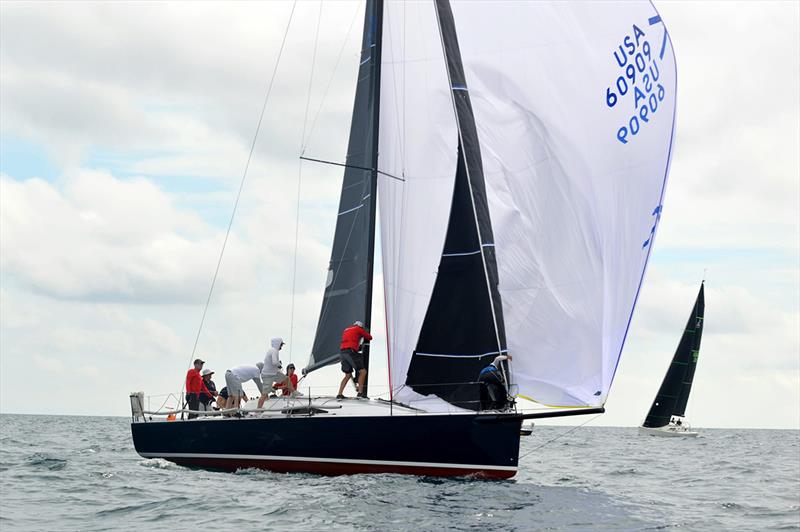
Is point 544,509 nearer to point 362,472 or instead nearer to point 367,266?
point 362,472

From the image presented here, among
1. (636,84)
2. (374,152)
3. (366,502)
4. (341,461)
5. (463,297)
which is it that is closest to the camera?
(366,502)

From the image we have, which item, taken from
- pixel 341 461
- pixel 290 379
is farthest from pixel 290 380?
pixel 341 461

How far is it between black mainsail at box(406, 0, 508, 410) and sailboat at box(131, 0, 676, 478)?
2 cm

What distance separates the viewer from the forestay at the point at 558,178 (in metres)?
14.2

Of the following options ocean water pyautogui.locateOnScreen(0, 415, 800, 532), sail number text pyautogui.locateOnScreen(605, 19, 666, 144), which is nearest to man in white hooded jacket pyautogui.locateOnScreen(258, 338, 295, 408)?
ocean water pyautogui.locateOnScreen(0, 415, 800, 532)

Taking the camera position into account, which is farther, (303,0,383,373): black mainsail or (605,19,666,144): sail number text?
(303,0,383,373): black mainsail

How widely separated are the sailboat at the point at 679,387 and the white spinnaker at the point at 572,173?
30888mm

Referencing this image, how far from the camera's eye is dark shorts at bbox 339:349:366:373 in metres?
15.9

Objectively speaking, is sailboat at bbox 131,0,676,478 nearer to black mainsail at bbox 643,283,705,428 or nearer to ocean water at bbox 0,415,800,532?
ocean water at bbox 0,415,800,532

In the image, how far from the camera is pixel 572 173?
47.2ft

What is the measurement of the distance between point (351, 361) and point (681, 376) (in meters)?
33.8

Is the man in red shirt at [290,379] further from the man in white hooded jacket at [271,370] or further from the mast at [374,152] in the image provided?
the mast at [374,152]

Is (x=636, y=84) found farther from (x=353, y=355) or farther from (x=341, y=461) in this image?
(x=341, y=461)

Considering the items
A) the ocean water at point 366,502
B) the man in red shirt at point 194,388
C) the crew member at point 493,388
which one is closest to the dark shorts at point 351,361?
the ocean water at point 366,502
